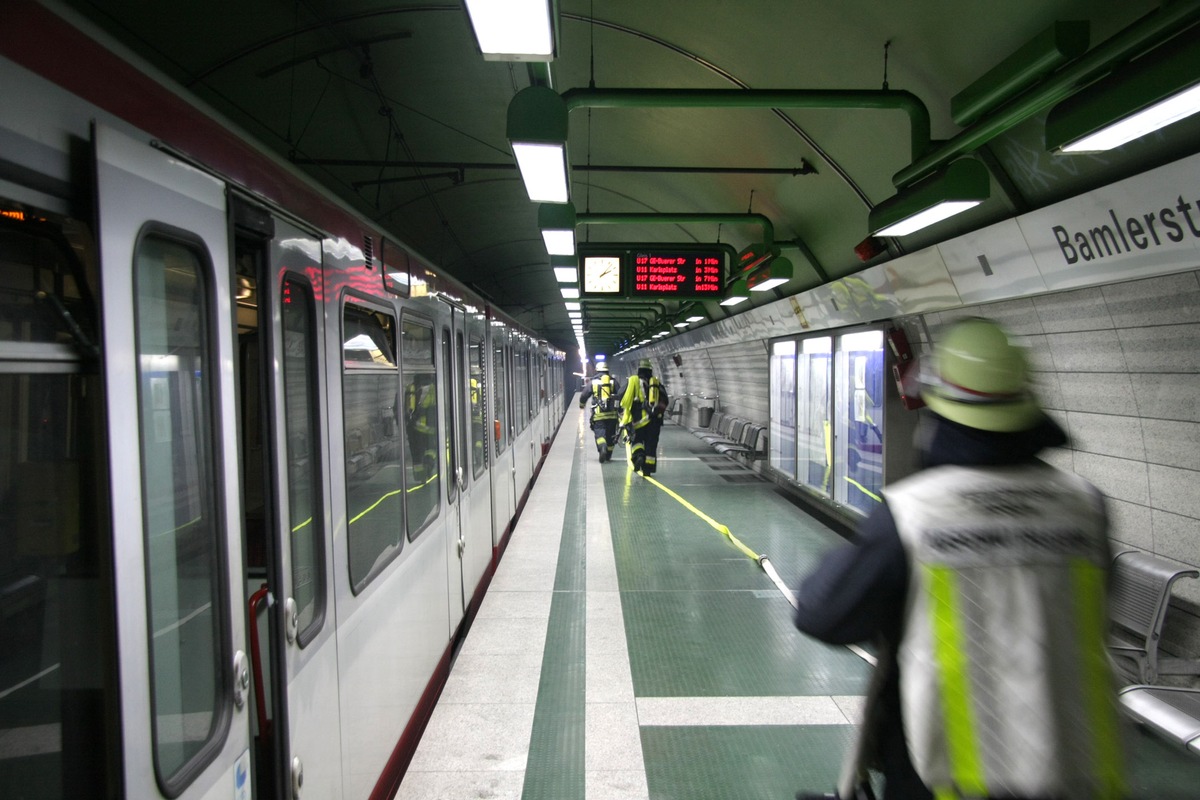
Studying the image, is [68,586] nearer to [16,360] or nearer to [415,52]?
[16,360]

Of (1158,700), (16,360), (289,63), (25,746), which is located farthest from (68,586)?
(289,63)

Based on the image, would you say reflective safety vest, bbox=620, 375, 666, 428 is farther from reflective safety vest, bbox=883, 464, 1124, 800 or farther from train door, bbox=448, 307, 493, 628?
reflective safety vest, bbox=883, 464, 1124, 800

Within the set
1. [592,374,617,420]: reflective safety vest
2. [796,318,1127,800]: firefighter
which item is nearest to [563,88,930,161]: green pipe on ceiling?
[796,318,1127,800]: firefighter

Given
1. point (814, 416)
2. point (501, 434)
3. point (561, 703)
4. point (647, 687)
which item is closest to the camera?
point (561, 703)

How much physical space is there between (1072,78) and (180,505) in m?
3.69

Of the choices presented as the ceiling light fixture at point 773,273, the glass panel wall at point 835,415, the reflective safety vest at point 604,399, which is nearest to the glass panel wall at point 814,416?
the glass panel wall at point 835,415

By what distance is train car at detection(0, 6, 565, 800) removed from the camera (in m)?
1.18

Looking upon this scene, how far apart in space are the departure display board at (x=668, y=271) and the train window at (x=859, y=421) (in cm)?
191

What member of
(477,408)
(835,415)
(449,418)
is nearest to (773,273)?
(835,415)

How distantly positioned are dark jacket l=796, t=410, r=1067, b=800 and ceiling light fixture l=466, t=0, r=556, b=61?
1.75 meters

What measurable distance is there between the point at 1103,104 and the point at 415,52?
5.80 m

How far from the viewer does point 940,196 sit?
3840 millimetres

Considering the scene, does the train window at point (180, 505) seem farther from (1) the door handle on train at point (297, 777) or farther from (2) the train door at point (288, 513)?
(1) the door handle on train at point (297, 777)

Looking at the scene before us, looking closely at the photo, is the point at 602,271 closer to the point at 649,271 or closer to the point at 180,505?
the point at 649,271
